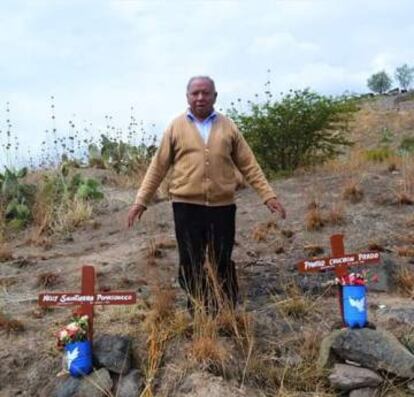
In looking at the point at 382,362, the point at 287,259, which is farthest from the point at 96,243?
the point at 382,362

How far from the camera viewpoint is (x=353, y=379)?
4391 millimetres

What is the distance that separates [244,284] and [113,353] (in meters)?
1.85

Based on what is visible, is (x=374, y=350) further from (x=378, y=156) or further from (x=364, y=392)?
(x=378, y=156)

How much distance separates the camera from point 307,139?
35.8 ft

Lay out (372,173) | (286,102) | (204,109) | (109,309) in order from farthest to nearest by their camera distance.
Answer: (286,102), (372,173), (109,309), (204,109)

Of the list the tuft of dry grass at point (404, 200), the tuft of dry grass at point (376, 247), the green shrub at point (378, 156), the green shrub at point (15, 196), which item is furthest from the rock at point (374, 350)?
the green shrub at point (378, 156)

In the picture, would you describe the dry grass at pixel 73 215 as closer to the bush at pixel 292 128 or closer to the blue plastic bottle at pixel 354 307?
the bush at pixel 292 128

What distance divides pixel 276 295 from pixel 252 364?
3.93 feet

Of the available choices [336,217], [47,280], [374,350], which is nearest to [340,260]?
[374,350]

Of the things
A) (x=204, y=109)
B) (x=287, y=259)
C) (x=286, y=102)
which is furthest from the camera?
(x=286, y=102)

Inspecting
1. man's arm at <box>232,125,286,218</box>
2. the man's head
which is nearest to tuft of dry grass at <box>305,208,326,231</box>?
man's arm at <box>232,125,286,218</box>

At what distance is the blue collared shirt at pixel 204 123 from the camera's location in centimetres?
489

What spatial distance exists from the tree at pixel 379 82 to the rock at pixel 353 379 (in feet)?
147

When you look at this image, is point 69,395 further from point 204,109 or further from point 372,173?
point 372,173
